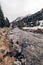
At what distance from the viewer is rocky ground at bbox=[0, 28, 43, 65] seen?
46619mm

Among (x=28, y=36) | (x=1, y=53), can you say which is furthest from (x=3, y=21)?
(x=1, y=53)

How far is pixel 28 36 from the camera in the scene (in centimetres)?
5694

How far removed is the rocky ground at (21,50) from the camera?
46.6 m

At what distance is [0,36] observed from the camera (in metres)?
62.8

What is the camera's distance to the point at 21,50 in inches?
2012

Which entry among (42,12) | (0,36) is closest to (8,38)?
(0,36)

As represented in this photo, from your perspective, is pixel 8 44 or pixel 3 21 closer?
pixel 8 44

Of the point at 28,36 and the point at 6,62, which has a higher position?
the point at 28,36

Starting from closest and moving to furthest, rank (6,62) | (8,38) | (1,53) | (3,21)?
1. (6,62)
2. (1,53)
3. (8,38)
4. (3,21)

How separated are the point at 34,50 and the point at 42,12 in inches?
2748

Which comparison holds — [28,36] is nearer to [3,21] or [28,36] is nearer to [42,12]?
[3,21]

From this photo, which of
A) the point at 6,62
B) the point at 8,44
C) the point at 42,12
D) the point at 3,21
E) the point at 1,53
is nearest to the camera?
the point at 6,62

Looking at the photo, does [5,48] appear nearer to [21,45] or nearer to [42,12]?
[21,45]

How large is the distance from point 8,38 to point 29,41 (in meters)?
8.60
